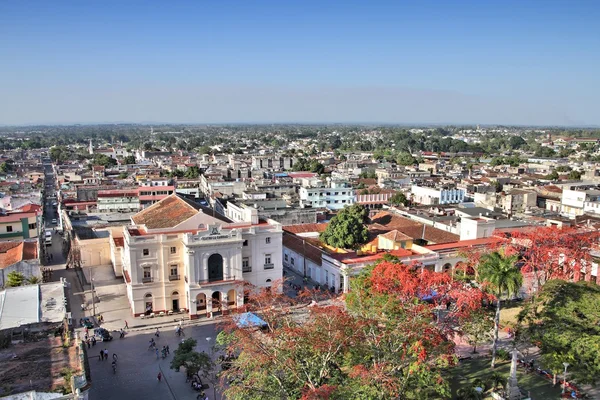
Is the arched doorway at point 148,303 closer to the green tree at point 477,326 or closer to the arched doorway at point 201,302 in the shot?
the arched doorway at point 201,302

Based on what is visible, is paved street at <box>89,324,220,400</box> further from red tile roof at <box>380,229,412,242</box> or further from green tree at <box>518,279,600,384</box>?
red tile roof at <box>380,229,412,242</box>

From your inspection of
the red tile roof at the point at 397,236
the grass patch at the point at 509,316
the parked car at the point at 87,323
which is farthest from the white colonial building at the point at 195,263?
the grass patch at the point at 509,316

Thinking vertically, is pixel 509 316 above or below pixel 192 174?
below

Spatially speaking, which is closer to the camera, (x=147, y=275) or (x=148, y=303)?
(x=147, y=275)

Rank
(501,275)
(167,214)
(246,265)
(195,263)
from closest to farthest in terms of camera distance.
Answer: (501,275), (195,263), (246,265), (167,214)

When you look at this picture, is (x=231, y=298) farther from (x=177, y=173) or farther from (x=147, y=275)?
(x=177, y=173)

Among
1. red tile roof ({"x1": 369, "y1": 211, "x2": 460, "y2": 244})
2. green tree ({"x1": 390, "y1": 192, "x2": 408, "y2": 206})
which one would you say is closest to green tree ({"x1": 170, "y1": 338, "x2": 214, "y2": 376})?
red tile roof ({"x1": 369, "y1": 211, "x2": 460, "y2": 244})

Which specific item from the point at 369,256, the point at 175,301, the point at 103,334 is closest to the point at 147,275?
the point at 175,301
